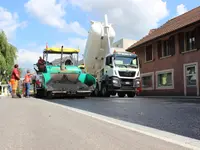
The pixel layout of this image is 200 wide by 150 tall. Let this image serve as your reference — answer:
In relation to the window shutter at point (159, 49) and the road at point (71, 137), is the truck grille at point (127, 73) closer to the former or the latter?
the window shutter at point (159, 49)

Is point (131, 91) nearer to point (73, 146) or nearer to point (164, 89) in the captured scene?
point (164, 89)

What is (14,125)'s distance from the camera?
18.6 feet

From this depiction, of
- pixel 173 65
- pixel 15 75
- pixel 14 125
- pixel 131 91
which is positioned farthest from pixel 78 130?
pixel 173 65

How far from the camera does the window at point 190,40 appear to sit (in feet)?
68.1

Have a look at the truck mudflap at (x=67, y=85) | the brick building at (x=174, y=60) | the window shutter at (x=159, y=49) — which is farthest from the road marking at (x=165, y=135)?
the window shutter at (x=159, y=49)

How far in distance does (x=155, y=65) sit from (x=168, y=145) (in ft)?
73.0

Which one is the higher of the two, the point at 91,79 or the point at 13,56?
the point at 13,56

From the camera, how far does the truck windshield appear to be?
1728 cm

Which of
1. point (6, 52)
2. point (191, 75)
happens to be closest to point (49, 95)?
point (191, 75)

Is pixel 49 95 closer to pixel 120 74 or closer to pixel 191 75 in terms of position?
pixel 120 74

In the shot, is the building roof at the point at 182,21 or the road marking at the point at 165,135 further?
the building roof at the point at 182,21

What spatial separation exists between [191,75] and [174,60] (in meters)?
2.47

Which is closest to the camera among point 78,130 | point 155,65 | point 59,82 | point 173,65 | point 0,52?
point 78,130

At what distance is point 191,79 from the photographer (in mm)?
20781
